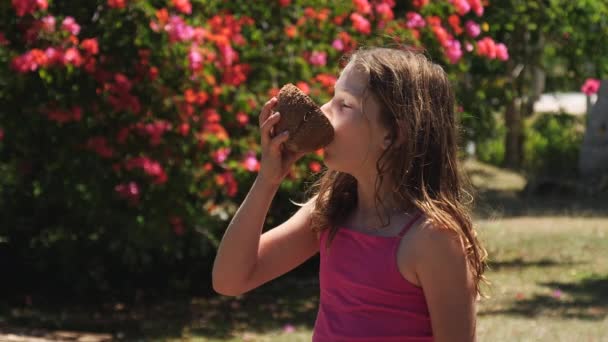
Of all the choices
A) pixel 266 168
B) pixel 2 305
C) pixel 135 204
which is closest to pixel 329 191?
pixel 266 168

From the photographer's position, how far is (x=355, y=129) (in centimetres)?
219

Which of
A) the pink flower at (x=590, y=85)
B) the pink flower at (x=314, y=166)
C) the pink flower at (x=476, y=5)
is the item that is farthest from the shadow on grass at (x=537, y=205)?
the pink flower at (x=314, y=166)

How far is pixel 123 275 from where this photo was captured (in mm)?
8086

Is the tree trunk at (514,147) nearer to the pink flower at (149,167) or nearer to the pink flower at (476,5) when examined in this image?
the pink flower at (476,5)

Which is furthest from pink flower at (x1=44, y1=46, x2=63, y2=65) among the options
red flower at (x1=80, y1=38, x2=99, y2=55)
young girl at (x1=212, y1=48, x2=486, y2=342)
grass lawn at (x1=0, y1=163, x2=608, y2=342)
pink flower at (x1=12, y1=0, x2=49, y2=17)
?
young girl at (x1=212, y1=48, x2=486, y2=342)

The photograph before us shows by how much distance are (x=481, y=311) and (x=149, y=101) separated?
110 inches

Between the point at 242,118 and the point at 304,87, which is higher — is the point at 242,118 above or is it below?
below

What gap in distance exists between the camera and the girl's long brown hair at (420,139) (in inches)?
86.0

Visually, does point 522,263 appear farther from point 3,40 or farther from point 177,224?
point 3,40

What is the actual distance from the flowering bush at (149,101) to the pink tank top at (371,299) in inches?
160

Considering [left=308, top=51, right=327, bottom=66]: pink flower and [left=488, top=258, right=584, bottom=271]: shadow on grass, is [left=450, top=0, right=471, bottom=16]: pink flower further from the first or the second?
[left=488, top=258, right=584, bottom=271]: shadow on grass

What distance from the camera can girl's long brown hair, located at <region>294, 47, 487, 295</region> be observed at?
7.16 feet

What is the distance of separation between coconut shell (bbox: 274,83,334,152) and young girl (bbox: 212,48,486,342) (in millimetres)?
22

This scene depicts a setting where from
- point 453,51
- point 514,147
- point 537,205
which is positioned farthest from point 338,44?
point 514,147
